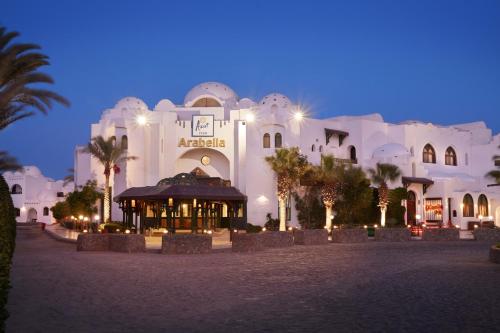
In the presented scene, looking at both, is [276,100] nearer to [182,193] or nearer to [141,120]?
[141,120]

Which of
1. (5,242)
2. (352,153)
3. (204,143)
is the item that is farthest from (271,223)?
(5,242)

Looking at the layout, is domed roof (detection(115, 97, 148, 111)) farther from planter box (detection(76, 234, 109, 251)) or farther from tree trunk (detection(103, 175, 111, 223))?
planter box (detection(76, 234, 109, 251))

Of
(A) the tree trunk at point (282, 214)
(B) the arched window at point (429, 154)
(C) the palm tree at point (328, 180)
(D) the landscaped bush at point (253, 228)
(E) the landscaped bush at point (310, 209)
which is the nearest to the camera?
(C) the palm tree at point (328, 180)

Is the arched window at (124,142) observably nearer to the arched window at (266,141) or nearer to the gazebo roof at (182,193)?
the gazebo roof at (182,193)

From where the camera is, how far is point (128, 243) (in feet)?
70.6

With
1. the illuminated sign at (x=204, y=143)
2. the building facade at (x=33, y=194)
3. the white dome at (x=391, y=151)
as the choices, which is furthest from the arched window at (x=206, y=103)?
the building facade at (x=33, y=194)

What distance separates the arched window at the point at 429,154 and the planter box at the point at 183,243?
32356 mm

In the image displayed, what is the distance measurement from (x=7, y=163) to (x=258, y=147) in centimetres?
2049

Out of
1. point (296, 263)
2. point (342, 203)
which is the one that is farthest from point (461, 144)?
point (296, 263)

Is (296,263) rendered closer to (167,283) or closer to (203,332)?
(167,283)

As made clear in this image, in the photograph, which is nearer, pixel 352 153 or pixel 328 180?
pixel 328 180

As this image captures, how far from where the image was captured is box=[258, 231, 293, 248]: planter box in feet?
76.2

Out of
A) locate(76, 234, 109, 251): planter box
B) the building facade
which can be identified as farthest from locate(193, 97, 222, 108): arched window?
the building facade

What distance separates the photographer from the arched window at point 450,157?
51031mm
